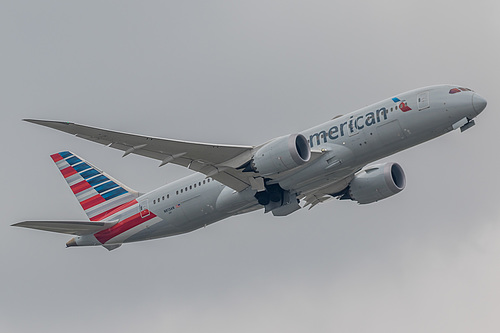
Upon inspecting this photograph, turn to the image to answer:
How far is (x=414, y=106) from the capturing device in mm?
44312

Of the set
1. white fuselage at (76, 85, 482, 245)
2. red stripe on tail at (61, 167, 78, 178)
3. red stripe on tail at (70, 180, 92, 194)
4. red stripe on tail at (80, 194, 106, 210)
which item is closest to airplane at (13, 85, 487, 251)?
white fuselage at (76, 85, 482, 245)

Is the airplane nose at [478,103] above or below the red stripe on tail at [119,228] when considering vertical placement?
above

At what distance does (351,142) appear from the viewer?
4475cm

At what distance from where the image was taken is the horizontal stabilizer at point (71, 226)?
157ft

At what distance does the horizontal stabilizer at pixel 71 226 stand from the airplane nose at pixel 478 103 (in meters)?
22.0

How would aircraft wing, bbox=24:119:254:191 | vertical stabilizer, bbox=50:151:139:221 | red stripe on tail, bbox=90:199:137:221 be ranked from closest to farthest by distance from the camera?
aircraft wing, bbox=24:119:254:191 → red stripe on tail, bbox=90:199:137:221 → vertical stabilizer, bbox=50:151:139:221

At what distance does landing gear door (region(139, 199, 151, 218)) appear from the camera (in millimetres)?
51469

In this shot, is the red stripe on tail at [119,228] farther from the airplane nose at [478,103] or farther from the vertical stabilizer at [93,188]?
the airplane nose at [478,103]

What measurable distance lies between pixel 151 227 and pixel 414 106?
55.4 feet

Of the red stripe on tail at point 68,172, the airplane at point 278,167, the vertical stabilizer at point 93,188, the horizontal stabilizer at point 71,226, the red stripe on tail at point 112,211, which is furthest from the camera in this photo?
the red stripe on tail at point 68,172

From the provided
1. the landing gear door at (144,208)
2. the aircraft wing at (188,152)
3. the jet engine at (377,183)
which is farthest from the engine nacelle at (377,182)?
the landing gear door at (144,208)

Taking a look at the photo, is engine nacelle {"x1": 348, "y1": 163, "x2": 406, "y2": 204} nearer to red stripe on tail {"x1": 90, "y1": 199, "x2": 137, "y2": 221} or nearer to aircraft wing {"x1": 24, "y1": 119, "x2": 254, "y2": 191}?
aircraft wing {"x1": 24, "y1": 119, "x2": 254, "y2": 191}

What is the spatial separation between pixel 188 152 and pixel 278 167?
4794 millimetres

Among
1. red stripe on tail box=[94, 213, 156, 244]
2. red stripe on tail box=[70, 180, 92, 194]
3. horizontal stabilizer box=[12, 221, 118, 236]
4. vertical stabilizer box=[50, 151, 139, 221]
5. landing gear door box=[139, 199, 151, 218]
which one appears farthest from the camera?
red stripe on tail box=[70, 180, 92, 194]
